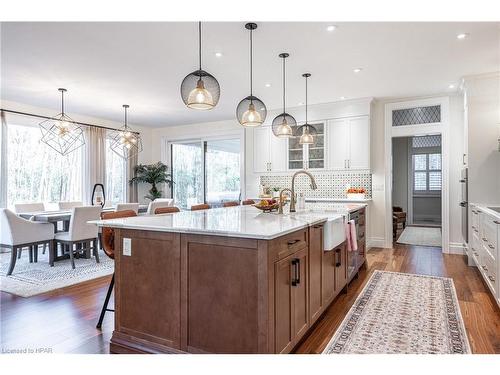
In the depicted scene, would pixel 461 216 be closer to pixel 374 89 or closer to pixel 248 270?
pixel 374 89

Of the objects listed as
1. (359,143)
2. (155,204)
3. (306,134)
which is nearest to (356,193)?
(359,143)

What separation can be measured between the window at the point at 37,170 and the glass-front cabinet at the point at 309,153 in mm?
4597

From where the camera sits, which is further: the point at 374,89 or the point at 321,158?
the point at 321,158

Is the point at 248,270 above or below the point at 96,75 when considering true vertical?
below

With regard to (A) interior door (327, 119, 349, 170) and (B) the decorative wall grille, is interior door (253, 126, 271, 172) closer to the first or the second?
(A) interior door (327, 119, 349, 170)

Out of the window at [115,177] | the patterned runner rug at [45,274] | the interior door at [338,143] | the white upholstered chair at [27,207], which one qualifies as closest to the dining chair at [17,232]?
the patterned runner rug at [45,274]

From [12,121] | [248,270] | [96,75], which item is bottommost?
[248,270]

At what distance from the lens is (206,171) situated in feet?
27.7

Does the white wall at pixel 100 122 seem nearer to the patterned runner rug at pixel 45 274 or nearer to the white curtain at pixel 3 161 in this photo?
the white curtain at pixel 3 161

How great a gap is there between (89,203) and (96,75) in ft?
11.9

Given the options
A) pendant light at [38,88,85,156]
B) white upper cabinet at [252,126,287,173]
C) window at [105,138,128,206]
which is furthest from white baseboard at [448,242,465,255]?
pendant light at [38,88,85,156]
